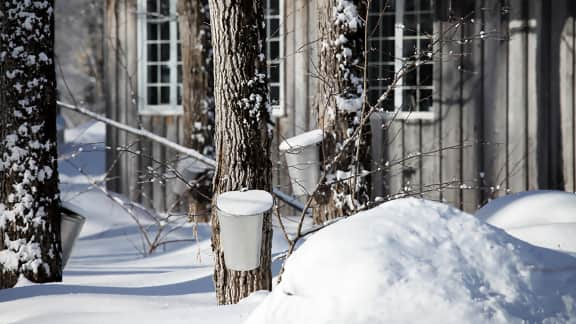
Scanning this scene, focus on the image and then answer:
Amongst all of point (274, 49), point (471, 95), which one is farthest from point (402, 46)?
point (274, 49)

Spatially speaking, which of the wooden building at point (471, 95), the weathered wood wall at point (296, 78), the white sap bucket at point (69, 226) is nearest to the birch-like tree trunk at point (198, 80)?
the wooden building at point (471, 95)

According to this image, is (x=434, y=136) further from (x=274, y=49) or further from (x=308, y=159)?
(x=308, y=159)

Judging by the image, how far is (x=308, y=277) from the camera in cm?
390

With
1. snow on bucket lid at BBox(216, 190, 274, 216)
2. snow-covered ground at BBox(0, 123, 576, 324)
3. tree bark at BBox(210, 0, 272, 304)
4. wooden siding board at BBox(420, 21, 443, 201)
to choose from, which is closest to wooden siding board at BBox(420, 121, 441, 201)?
wooden siding board at BBox(420, 21, 443, 201)

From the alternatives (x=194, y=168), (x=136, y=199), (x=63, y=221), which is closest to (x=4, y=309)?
(x=63, y=221)

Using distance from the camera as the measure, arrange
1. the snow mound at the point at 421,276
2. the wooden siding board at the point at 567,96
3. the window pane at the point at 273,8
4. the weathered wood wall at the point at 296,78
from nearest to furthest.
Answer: the snow mound at the point at 421,276 → the wooden siding board at the point at 567,96 → the weathered wood wall at the point at 296,78 → the window pane at the point at 273,8

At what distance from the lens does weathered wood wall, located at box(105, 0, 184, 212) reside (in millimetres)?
12820

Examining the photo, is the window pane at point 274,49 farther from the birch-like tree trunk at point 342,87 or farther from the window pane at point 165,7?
the birch-like tree trunk at point 342,87

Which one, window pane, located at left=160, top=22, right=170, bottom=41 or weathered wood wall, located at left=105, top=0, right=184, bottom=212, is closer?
weathered wood wall, located at left=105, top=0, right=184, bottom=212

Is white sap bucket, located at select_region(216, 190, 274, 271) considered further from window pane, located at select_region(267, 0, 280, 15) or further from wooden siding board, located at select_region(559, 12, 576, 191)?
window pane, located at select_region(267, 0, 280, 15)

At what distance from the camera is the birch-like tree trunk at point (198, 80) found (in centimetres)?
1153

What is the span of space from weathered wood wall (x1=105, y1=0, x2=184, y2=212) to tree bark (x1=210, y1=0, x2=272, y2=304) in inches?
261

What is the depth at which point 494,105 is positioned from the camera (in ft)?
37.9

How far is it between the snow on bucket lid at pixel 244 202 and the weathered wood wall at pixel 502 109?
18.2 ft
